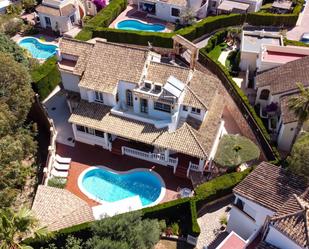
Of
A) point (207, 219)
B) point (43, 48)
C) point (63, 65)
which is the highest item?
point (63, 65)

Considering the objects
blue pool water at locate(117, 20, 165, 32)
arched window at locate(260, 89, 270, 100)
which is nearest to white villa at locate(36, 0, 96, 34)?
blue pool water at locate(117, 20, 165, 32)

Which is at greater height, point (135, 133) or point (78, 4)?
point (78, 4)

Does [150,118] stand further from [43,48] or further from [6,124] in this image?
[43,48]

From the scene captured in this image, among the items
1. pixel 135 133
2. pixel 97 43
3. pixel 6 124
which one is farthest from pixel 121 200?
pixel 97 43

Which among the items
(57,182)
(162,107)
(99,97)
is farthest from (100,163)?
(162,107)

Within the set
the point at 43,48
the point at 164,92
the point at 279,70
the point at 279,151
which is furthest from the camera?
the point at 43,48

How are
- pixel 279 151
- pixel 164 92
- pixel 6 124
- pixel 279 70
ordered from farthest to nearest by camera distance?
pixel 279 70
pixel 279 151
pixel 164 92
pixel 6 124

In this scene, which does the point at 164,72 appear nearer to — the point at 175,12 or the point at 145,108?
the point at 145,108
